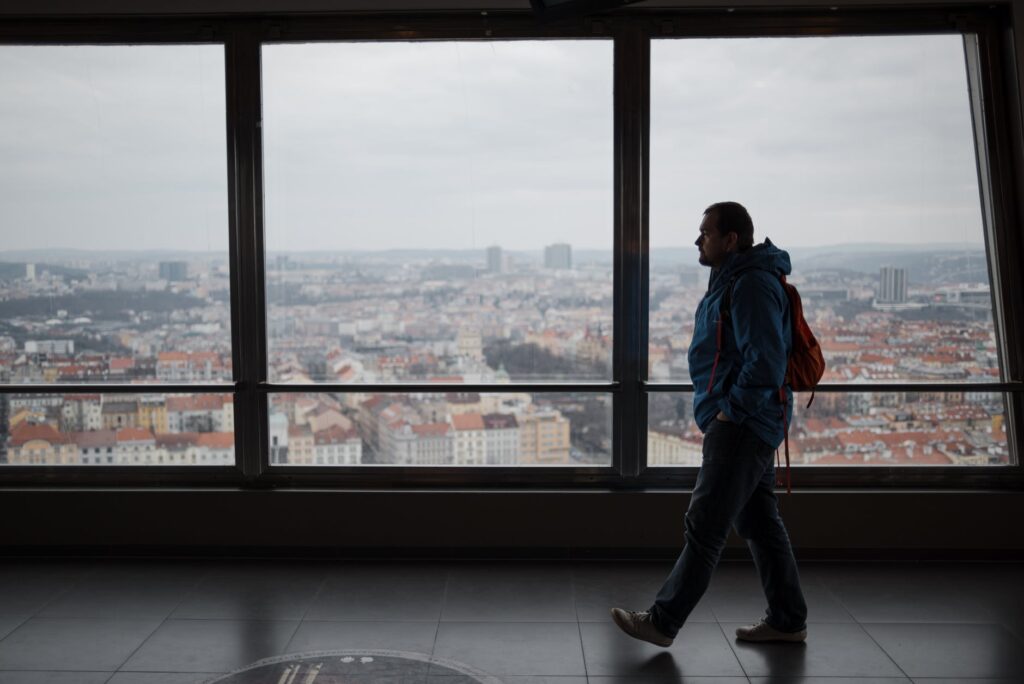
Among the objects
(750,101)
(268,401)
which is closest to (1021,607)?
(750,101)

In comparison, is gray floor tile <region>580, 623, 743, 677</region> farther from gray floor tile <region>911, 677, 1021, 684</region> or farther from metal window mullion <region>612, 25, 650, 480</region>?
metal window mullion <region>612, 25, 650, 480</region>

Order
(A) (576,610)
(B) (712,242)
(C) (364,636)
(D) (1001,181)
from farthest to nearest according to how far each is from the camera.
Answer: (D) (1001,181)
(A) (576,610)
(C) (364,636)
(B) (712,242)

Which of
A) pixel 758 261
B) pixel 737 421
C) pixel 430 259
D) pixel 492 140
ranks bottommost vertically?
pixel 737 421

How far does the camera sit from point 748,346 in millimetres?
3447

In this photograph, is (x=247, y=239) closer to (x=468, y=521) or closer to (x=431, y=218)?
(x=431, y=218)

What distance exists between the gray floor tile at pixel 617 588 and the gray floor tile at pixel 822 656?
364 millimetres

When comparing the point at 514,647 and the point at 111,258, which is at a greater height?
the point at 111,258

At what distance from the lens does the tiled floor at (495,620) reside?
361 cm

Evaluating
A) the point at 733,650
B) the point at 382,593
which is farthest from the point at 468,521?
the point at 733,650

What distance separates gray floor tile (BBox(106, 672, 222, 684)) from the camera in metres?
3.49

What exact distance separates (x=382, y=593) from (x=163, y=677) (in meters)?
1.16

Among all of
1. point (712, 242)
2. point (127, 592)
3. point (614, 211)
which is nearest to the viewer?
point (712, 242)

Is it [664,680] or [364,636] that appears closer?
[664,680]

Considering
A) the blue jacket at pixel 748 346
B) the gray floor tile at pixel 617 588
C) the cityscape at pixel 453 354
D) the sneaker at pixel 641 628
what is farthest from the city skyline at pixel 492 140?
the sneaker at pixel 641 628
